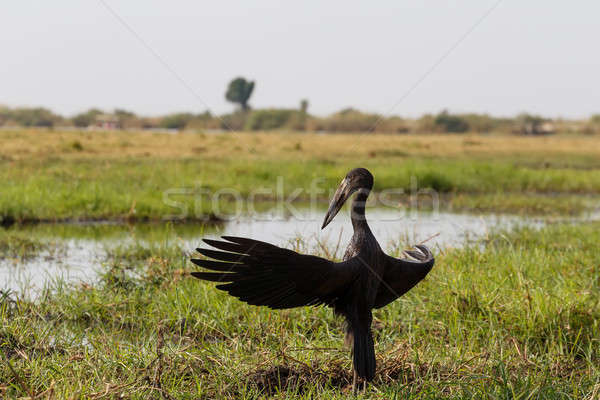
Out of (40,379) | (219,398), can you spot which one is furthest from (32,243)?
(219,398)

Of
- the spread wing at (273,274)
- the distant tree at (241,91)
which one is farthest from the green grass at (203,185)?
the distant tree at (241,91)

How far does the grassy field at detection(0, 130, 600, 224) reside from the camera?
40.8 ft

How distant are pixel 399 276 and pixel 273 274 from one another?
82 cm

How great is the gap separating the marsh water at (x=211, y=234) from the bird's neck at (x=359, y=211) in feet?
8.45

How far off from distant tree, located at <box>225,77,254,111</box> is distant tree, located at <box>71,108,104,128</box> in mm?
22975

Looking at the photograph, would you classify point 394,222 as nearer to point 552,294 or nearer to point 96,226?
point 96,226

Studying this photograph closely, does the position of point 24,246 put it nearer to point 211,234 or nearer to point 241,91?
point 211,234

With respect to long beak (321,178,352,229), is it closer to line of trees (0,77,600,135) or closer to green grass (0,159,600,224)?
green grass (0,159,600,224)

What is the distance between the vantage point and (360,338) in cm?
364

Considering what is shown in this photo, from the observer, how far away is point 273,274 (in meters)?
3.28

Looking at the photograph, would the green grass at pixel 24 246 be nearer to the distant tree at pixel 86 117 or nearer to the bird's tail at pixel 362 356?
the bird's tail at pixel 362 356

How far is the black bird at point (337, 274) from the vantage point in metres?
3.16

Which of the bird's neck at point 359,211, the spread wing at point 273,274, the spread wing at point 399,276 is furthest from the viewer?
the spread wing at point 399,276

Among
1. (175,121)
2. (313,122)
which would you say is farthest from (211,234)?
(175,121)
